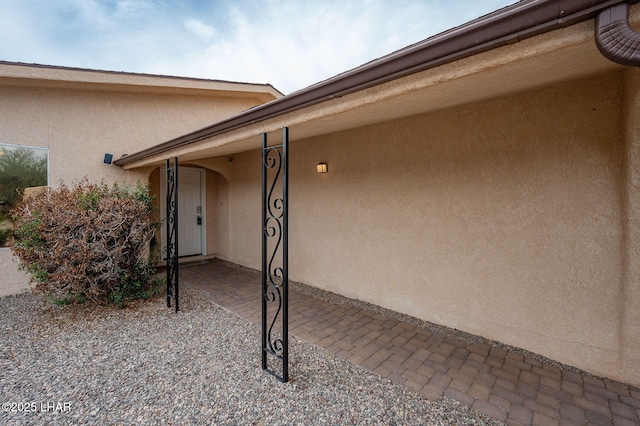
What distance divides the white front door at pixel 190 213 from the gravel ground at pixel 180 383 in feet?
16.1

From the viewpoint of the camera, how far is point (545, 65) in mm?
2115

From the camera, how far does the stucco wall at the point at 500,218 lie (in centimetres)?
325

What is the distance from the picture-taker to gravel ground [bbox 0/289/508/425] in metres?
2.71

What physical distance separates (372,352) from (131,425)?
8.81ft

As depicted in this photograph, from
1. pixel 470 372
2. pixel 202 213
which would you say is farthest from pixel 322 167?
pixel 202 213

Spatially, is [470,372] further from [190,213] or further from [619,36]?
[190,213]

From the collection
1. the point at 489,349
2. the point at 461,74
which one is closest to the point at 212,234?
the point at 489,349

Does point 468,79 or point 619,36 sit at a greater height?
point 468,79

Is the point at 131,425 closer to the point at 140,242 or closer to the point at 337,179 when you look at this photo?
the point at 140,242

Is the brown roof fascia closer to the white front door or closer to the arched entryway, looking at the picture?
the arched entryway

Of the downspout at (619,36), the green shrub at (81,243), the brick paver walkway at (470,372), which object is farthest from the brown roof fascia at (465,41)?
the green shrub at (81,243)

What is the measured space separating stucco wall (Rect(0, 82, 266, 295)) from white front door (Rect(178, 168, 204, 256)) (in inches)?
71.4

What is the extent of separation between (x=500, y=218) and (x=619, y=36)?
2893 millimetres

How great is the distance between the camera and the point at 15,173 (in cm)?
614
